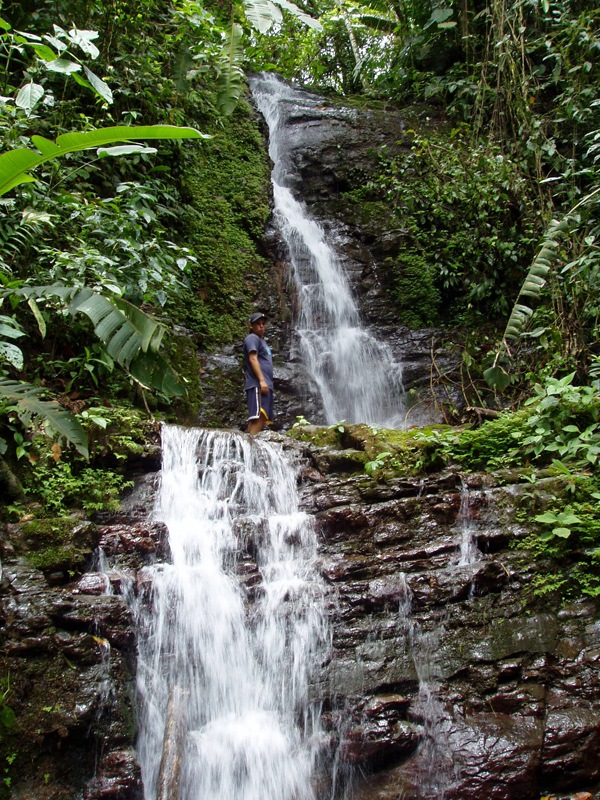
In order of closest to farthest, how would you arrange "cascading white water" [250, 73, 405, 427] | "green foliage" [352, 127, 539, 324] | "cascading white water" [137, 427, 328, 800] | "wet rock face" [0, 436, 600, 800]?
"wet rock face" [0, 436, 600, 800] → "cascading white water" [137, 427, 328, 800] → "cascading white water" [250, 73, 405, 427] → "green foliage" [352, 127, 539, 324]

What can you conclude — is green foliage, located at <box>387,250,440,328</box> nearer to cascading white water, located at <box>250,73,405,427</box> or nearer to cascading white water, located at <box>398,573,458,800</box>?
cascading white water, located at <box>250,73,405,427</box>

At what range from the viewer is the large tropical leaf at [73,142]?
2.59 metres

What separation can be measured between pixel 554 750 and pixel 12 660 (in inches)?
129

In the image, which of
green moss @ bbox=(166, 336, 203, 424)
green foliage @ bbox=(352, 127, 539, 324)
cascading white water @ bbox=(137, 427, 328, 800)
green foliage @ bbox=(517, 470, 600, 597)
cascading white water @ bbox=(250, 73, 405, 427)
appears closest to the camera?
cascading white water @ bbox=(137, 427, 328, 800)

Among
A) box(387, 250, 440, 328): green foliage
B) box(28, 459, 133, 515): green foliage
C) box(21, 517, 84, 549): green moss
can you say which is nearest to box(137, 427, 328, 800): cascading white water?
box(28, 459, 133, 515): green foliage

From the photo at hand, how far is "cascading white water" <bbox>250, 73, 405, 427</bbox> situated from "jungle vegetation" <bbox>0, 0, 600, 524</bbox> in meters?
1.01

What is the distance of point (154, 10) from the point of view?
350 inches

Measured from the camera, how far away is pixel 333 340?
9766mm

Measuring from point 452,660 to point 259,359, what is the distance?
436 centimetres

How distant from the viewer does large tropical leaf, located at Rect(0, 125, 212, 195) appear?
2.59m

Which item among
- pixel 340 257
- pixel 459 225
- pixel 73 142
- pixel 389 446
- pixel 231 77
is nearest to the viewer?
pixel 73 142

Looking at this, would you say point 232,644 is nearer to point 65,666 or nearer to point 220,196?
point 65,666

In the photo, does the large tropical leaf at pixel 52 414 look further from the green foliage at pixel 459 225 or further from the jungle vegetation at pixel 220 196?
the green foliage at pixel 459 225

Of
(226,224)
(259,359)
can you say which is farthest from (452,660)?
(226,224)
